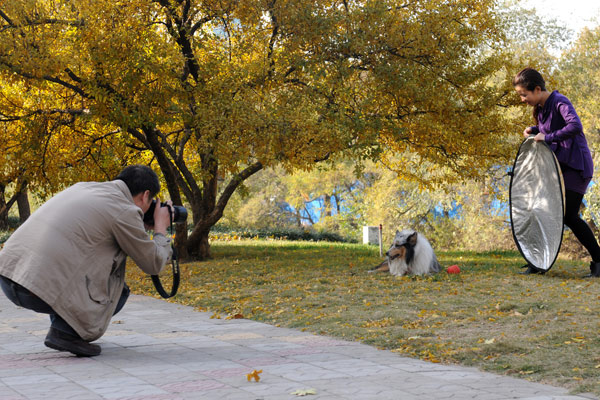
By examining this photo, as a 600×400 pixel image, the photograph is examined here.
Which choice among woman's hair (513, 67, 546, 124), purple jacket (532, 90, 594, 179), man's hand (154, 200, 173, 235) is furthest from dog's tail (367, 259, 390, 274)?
man's hand (154, 200, 173, 235)

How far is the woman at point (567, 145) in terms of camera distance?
913cm

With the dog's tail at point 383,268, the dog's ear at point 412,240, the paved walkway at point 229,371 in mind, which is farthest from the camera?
the dog's tail at point 383,268

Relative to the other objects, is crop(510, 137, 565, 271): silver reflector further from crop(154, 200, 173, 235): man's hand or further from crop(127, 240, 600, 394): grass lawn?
crop(154, 200, 173, 235): man's hand

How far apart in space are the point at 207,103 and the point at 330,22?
268 centimetres

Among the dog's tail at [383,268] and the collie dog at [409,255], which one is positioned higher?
the collie dog at [409,255]

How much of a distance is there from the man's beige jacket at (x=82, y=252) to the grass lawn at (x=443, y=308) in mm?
2118

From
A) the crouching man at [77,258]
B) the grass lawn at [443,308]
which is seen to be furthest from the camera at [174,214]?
the grass lawn at [443,308]

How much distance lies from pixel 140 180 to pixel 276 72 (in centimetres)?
875

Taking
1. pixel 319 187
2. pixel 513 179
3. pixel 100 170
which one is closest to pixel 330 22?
pixel 513 179

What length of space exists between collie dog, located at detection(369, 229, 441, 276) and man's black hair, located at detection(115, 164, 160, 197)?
595 cm

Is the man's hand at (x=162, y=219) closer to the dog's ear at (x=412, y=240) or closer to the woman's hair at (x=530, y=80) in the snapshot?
the woman's hair at (x=530, y=80)

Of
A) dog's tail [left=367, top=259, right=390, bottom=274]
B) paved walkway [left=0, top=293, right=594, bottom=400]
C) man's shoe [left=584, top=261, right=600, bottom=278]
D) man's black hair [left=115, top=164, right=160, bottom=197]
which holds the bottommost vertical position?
paved walkway [left=0, top=293, right=594, bottom=400]

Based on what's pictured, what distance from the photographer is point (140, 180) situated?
5574 mm

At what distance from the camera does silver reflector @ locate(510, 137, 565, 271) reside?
30.5ft
